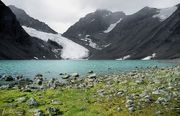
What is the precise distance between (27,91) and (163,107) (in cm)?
1564

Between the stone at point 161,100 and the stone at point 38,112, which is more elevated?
the stone at point 161,100

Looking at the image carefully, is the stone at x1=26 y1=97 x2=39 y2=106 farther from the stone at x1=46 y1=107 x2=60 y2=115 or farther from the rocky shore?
the stone at x1=46 y1=107 x2=60 y2=115

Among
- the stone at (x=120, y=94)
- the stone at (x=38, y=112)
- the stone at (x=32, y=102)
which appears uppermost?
the stone at (x=120, y=94)

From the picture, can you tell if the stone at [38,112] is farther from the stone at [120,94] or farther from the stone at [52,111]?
the stone at [120,94]

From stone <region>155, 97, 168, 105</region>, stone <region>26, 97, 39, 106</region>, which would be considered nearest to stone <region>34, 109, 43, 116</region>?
stone <region>26, 97, 39, 106</region>

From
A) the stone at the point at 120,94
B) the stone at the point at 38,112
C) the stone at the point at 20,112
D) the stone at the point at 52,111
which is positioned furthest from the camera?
the stone at the point at 120,94

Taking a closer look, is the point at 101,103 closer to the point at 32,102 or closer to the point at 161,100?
the point at 161,100

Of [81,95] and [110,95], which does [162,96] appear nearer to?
[110,95]

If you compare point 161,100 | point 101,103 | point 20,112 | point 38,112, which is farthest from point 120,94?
point 20,112

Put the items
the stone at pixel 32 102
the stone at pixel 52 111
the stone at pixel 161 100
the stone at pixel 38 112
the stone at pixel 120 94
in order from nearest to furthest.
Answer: the stone at pixel 38 112, the stone at pixel 52 111, the stone at pixel 161 100, the stone at pixel 32 102, the stone at pixel 120 94

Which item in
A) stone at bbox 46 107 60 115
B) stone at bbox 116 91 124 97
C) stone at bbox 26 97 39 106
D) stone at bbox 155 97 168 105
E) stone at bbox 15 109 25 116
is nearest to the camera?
stone at bbox 15 109 25 116

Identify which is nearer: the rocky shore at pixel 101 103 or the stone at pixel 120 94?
the rocky shore at pixel 101 103

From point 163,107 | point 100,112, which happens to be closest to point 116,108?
point 100,112

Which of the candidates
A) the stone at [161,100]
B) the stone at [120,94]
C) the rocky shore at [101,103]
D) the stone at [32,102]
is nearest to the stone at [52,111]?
the rocky shore at [101,103]
